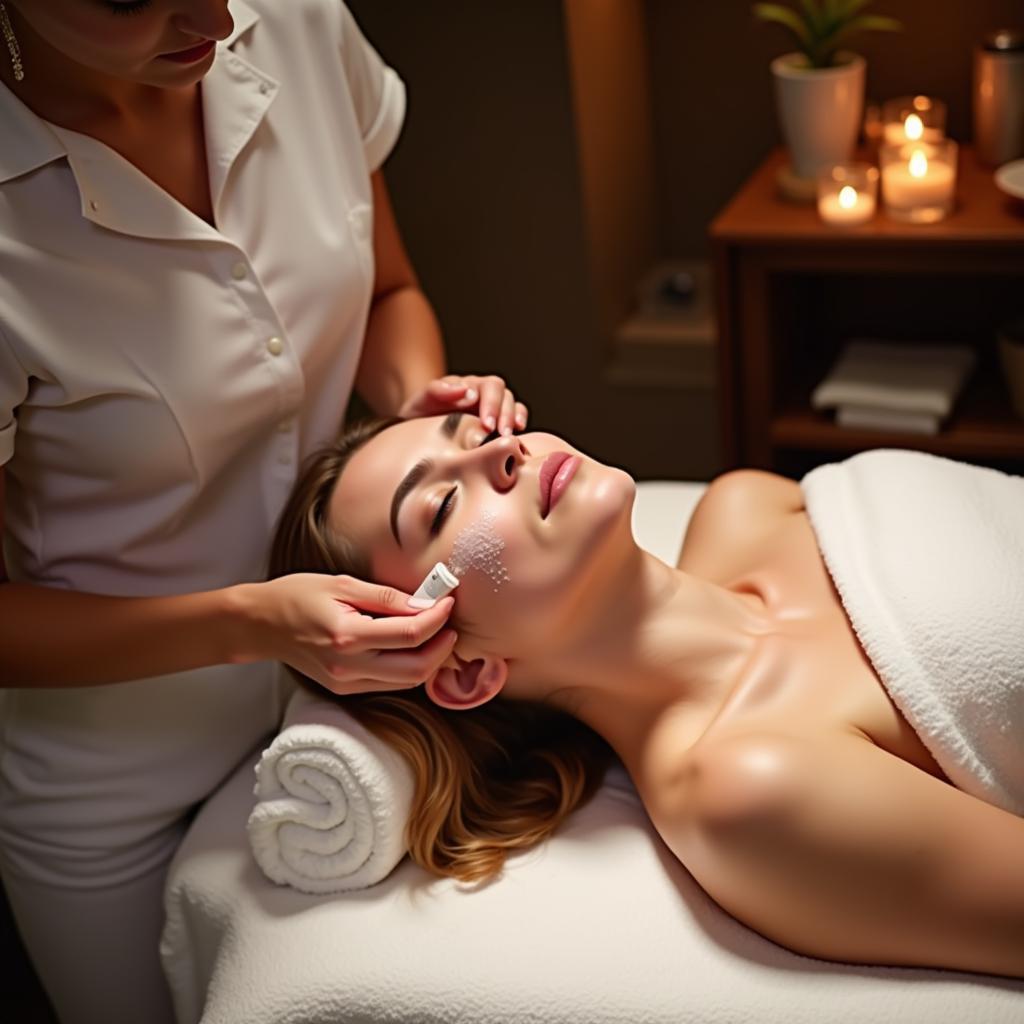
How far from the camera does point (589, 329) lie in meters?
2.73

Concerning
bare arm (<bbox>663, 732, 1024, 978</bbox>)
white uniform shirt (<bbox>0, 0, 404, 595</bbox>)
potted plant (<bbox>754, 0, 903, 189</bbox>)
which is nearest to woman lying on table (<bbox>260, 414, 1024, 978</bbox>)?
bare arm (<bbox>663, 732, 1024, 978</bbox>)

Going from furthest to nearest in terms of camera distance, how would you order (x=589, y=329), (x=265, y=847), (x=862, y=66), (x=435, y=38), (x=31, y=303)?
(x=589, y=329) < (x=435, y=38) < (x=862, y=66) < (x=265, y=847) < (x=31, y=303)

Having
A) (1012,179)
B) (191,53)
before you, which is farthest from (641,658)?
(1012,179)

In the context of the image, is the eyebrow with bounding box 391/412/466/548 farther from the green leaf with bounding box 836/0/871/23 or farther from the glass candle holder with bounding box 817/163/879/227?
the green leaf with bounding box 836/0/871/23

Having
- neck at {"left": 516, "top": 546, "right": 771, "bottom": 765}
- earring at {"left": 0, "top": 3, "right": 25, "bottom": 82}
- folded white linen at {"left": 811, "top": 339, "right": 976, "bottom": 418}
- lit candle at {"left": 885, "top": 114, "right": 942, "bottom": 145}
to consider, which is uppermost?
earring at {"left": 0, "top": 3, "right": 25, "bottom": 82}

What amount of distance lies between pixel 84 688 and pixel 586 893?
62cm

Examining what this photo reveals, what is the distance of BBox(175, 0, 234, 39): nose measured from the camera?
3.96 feet

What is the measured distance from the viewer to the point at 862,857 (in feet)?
3.87

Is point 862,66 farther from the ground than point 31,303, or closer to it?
closer to it

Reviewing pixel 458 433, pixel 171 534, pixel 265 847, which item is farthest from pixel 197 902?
pixel 458 433

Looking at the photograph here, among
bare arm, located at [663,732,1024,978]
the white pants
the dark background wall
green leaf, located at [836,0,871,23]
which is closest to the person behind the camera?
bare arm, located at [663,732,1024,978]

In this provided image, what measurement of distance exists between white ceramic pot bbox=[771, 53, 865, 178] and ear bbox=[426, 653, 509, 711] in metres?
1.35

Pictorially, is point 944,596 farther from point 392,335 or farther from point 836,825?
point 392,335

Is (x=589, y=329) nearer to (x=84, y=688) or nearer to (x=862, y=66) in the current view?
(x=862, y=66)
